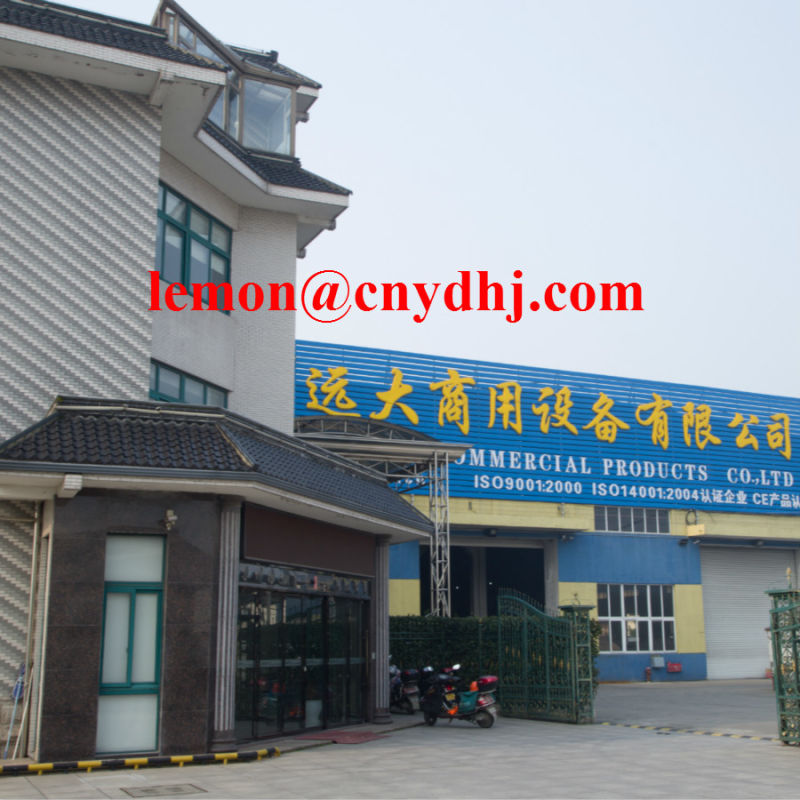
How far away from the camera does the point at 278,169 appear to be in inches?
728

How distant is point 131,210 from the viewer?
1393 centimetres

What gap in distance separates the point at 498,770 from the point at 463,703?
205 inches

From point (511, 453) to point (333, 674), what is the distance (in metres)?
15.5

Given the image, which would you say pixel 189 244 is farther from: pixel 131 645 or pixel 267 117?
pixel 131 645

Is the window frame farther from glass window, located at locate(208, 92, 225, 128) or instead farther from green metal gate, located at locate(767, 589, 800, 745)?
glass window, located at locate(208, 92, 225, 128)

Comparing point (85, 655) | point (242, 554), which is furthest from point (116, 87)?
point (85, 655)

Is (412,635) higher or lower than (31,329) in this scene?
lower

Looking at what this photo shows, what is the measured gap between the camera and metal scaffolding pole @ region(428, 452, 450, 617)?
23344 millimetres

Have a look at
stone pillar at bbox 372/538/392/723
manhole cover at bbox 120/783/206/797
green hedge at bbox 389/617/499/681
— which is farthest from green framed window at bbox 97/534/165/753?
green hedge at bbox 389/617/499/681

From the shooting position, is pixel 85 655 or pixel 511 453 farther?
pixel 511 453

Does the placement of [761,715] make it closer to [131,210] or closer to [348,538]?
[348,538]

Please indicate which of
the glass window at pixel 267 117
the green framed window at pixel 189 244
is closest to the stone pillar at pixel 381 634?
the green framed window at pixel 189 244

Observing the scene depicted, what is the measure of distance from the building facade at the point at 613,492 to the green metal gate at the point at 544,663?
28.4ft

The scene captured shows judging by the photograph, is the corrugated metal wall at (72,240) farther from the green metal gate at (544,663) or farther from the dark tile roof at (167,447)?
the green metal gate at (544,663)
